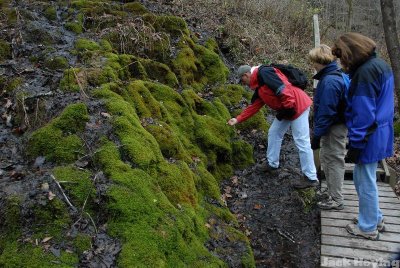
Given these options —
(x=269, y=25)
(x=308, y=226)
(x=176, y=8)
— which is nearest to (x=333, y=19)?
(x=269, y=25)

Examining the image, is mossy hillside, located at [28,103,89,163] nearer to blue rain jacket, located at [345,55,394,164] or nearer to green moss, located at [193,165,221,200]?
green moss, located at [193,165,221,200]

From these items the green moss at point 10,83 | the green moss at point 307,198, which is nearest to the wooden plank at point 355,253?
the green moss at point 307,198

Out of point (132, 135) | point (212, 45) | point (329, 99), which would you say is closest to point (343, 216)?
point (329, 99)

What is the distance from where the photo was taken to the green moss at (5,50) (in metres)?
6.26

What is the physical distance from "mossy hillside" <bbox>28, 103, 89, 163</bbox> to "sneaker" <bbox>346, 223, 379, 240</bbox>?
351 cm

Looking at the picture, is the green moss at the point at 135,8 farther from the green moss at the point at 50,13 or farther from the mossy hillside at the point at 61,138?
the mossy hillside at the point at 61,138

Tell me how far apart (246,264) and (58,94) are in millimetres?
3341

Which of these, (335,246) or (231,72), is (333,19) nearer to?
(231,72)

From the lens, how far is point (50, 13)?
8.12m

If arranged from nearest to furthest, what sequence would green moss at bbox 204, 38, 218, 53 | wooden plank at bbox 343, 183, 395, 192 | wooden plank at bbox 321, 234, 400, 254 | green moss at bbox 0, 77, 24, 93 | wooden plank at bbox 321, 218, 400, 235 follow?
wooden plank at bbox 321, 234, 400, 254 < wooden plank at bbox 321, 218, 400, 235 < green moss at bbox 0, 77, 24, 93 < wooden plank at bbox 343, 183, 395, 192 < green moss at bbox 204, 38, 218, 53

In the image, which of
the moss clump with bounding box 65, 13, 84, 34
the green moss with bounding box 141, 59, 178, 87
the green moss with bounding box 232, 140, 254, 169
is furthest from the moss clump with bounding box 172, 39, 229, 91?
the moss clump with bounding box 65, 13, 84, 34

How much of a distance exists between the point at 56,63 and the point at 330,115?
14.1ft

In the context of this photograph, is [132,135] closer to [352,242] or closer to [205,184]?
[205,184]

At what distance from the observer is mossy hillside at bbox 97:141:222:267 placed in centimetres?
342
